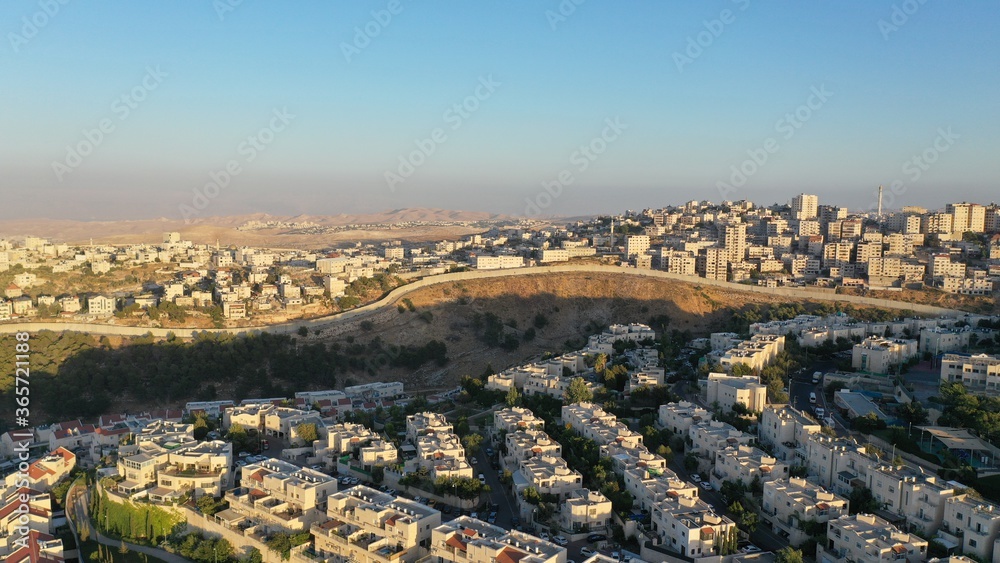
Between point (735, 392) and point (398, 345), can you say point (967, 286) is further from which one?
point (398, 345)

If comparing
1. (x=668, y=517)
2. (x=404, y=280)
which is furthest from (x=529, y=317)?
(x=668, y=517)

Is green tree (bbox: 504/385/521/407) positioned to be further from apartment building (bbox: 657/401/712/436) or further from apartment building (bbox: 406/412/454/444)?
apartment building (bbox: 657/401/712/436)

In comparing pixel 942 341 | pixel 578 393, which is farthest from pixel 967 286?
pixel 578 393

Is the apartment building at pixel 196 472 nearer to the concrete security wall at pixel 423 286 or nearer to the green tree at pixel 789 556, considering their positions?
the green tree at pixel 789 556

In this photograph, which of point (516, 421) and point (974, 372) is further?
point (974, 372)

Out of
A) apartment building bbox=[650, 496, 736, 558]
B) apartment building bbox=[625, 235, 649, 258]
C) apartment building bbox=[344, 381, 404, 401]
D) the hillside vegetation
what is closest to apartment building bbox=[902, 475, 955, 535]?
apartment building bbox=[650, 496, 736, 558]

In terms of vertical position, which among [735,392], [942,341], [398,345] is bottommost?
[398,345]

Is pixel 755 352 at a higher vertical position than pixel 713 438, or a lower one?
higher

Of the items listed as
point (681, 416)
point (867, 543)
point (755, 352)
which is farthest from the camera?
point (755, 352)
